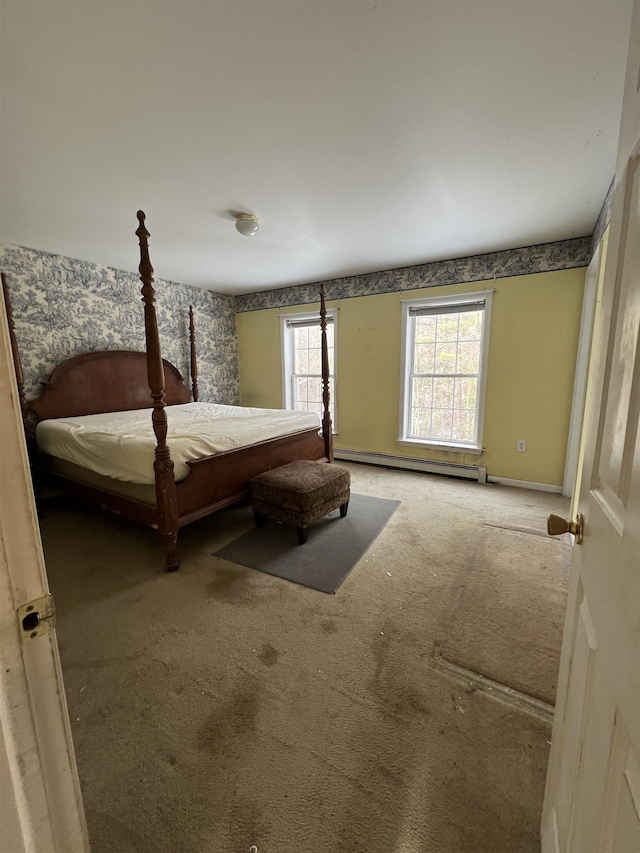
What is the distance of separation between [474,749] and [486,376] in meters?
3.23

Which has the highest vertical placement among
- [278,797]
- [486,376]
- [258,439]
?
[486,376]

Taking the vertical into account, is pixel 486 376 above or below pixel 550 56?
below

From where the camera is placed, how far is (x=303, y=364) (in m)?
5.04

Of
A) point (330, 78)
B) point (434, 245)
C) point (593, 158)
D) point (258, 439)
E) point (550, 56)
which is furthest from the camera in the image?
point (434, 245)

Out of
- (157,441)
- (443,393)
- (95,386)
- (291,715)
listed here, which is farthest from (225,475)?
(443,393)

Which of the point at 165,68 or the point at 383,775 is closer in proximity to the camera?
the point at 383,775

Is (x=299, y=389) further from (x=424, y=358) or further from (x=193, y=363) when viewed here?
(x=424, y=358)

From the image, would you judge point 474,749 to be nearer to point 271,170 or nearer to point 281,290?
point 271,170

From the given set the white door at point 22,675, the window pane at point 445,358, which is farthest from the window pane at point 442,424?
the white door at point 22,675

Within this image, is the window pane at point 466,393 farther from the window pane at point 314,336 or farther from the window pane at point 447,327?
the window pane at point 314,336

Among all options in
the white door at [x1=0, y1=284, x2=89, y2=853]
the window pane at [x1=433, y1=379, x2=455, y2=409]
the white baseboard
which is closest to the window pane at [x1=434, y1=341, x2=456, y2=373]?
the window pane at [x1=433, y1=379, x2=455, y2=409]

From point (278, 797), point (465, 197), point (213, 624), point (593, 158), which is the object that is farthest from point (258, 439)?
point (593, 158)

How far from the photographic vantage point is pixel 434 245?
332cm

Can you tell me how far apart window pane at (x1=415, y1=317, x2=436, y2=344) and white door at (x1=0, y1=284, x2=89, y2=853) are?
4.05 metres
